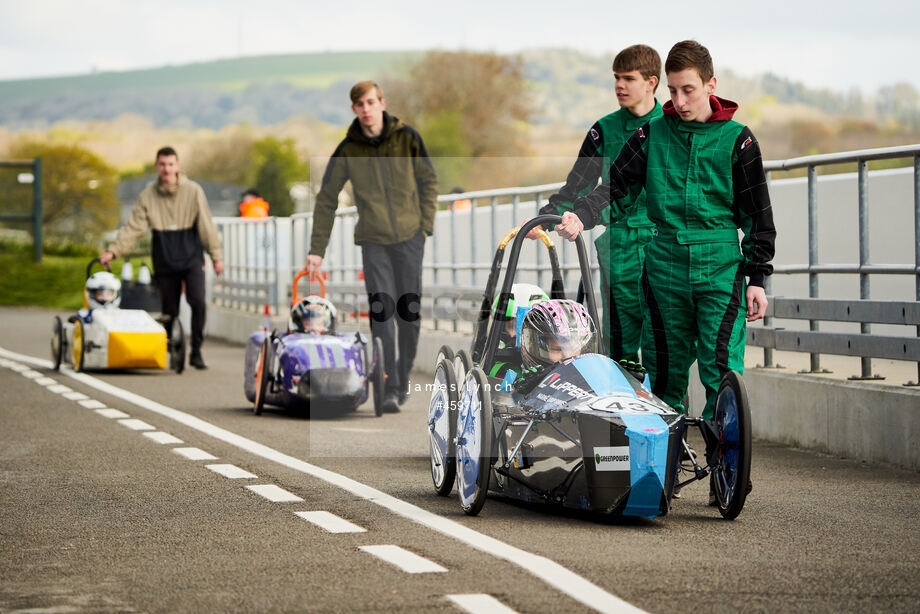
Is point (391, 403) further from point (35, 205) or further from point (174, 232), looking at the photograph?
point (35, 205)

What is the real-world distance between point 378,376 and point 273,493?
4539mm

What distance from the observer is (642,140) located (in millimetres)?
8234

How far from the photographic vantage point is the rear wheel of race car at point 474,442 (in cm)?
747

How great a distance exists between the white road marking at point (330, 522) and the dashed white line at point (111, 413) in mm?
5705

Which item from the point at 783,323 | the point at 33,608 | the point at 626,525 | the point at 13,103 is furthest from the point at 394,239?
the point at 13,103

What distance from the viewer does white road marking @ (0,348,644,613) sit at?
584cm

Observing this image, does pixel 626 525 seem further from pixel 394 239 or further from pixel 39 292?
pixel 39 292

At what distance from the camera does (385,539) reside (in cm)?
715

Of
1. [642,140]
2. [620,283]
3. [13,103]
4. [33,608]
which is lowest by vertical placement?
[33,608]

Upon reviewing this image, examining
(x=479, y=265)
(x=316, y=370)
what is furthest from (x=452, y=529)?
(x=479, y=265)

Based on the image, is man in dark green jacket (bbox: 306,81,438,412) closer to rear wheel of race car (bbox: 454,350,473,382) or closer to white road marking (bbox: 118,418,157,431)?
white road marking (bbox: 118,418,157,431)

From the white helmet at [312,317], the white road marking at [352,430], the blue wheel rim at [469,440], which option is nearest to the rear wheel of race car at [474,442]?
the blue wheel rim at [469,440]

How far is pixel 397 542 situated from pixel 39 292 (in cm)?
4782

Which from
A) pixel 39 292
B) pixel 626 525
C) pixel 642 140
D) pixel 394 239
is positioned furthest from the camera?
pixel 39 292
